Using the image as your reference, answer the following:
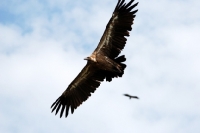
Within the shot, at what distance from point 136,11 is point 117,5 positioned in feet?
2.92

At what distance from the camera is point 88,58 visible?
2398 centimetres

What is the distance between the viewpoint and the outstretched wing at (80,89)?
25.4 meters

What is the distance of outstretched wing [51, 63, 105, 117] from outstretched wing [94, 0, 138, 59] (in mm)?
1343

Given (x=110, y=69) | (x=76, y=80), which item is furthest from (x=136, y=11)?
(x=76, y=80)

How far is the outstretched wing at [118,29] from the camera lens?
23859 millimetres

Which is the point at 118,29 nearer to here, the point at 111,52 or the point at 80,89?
the point at 111,52

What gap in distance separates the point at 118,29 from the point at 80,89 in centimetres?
365

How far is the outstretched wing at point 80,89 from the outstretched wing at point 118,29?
134cm

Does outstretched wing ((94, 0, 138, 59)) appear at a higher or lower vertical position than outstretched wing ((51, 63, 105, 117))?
higher

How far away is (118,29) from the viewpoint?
2394cm

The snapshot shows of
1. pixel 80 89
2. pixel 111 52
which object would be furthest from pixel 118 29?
pixel 80 89

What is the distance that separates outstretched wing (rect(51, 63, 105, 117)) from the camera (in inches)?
999

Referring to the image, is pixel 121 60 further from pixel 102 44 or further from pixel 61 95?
pixel 61 95

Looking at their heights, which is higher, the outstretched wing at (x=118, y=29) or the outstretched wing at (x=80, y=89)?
the outstretched wing at (x=118, y=29)
